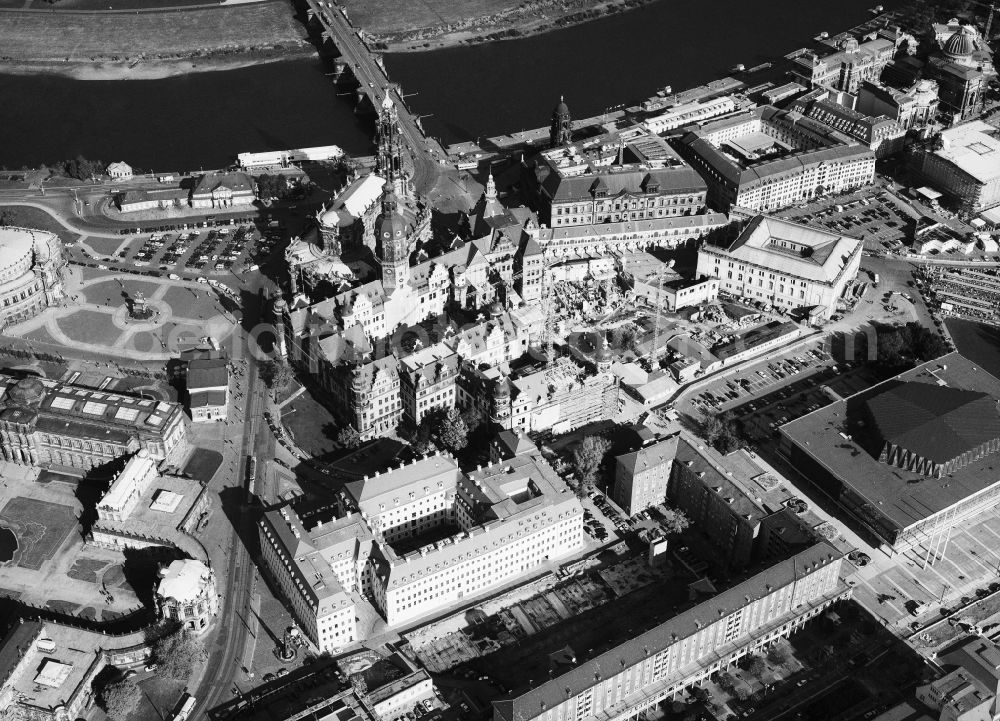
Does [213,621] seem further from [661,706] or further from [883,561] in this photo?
[883,561]

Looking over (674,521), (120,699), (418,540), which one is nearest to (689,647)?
(674,521)

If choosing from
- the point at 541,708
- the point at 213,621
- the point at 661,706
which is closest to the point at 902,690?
the point at 661,706

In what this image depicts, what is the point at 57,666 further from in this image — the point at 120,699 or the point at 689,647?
the point at 689,647

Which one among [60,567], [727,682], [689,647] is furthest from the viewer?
[60,567]

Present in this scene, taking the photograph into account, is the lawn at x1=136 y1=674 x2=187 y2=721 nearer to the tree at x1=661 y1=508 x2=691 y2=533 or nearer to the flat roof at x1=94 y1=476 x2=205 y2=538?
the flat roof at x1=94 y1=476 x2=205 y2=538

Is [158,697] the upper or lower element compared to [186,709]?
lower

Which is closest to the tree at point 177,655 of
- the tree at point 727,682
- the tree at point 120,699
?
the tree at point 120,699

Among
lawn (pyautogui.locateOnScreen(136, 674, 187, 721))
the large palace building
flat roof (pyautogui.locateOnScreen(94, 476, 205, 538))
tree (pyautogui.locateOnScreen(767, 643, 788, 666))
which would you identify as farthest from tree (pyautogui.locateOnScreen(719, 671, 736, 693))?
flat roof (pyautogui.locateOnScreen(94, 476, 205, 538))
